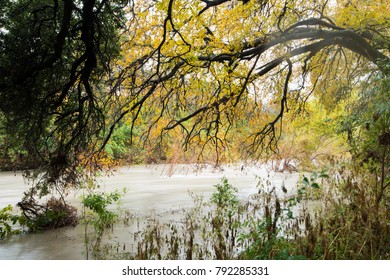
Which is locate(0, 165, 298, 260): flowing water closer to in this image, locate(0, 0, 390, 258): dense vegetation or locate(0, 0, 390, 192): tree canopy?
locate(0, 0, 390, 258): dense vegetation

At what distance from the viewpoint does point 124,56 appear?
161 inches

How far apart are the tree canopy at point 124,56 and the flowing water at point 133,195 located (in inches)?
30.6

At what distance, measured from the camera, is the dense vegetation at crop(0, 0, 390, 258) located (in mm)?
2668

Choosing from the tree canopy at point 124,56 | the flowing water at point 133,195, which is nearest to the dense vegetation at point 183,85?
the tree canopy at point 124,56

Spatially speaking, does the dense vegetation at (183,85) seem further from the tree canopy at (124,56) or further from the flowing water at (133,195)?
the flowing water at (133,195)

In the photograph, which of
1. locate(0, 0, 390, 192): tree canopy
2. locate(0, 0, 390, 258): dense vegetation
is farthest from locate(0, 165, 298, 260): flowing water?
locate(0, 0, 390, 192): tree canopy

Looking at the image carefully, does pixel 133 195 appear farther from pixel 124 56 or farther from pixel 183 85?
pixel 124 56

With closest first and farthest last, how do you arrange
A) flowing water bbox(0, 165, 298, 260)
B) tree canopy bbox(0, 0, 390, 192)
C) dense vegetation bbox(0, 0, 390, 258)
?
1. dense vegetation bbox(0, 0, 390, 258)
2. tree canopy bbox(0, 0, 390, 192)
3. flowing water bbox(0, 165, 298, 260)

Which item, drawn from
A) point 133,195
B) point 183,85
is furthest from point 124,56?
point 133,195

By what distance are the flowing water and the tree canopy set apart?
78 centimetres

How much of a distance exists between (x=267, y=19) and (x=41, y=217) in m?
3.41

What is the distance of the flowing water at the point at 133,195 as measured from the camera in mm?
4047

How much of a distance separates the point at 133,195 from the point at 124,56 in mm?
3709
